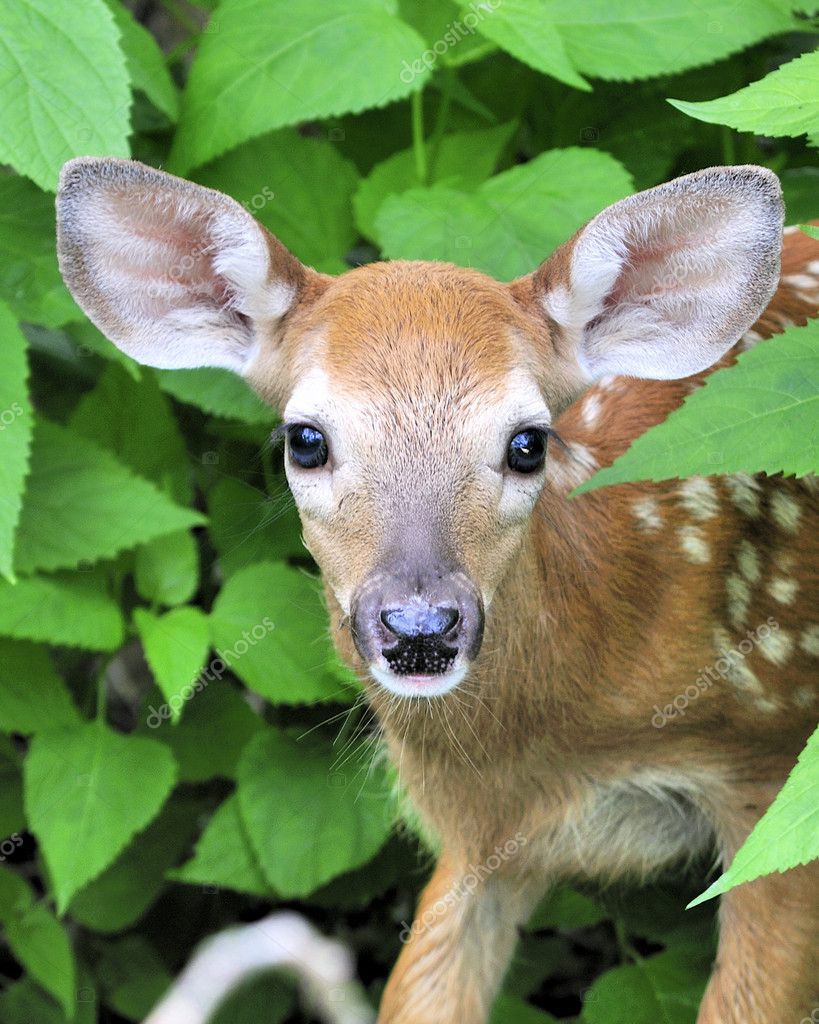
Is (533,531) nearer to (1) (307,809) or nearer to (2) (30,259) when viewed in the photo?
(1) (307,809)

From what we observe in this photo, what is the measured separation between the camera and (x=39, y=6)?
8.64 ft

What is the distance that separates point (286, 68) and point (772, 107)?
1192 mm

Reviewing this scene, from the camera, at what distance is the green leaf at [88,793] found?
299cm

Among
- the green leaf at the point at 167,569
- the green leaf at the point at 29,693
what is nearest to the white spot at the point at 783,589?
the green leaf at the point at 167,569

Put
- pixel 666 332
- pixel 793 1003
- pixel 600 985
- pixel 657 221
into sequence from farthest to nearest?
pixel 600 985
pixel 793 1003
pixel 666 332
pixel 657 221

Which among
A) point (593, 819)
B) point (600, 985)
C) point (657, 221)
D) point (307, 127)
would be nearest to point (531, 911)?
point (600, 985)

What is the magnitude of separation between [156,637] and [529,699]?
2.78 ft

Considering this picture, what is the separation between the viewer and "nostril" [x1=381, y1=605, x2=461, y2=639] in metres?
2.01

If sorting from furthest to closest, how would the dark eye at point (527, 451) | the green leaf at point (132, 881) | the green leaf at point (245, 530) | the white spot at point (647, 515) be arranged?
the green leaf at point (132, 881)
the green leaf at point (245, 530)
the white spot at point (647, 515)
the dark eye at point (527, 451)

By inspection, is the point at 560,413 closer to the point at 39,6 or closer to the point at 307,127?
the point at 39,6

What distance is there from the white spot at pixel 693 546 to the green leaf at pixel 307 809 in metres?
0.84

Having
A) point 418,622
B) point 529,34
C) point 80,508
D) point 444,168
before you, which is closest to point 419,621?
point 418,622

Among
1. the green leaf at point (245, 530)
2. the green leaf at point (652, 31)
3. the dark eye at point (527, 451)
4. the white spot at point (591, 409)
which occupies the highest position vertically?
the green leaf at point (652, 31)

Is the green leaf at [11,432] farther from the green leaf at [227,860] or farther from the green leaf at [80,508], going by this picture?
the green leaf at [227,860]
